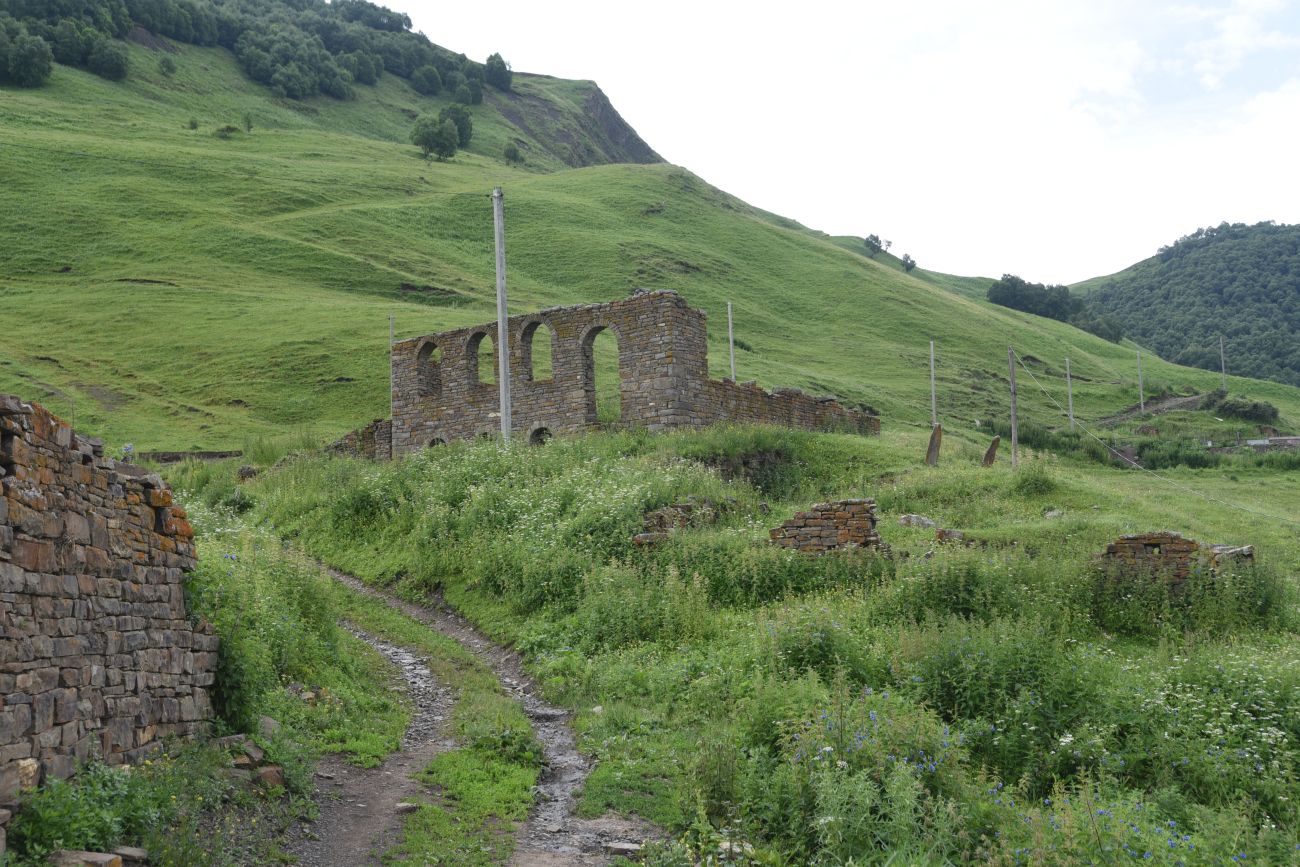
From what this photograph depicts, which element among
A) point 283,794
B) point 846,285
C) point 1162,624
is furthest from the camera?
point 846,285

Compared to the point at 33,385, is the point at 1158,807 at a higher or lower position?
lower

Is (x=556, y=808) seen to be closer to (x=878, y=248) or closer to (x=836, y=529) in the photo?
(x=836, y=529)

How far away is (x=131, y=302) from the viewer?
166ft

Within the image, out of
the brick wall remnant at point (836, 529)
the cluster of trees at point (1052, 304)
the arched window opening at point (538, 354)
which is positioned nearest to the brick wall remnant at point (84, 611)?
the brick wall remnant at point (836, 529)

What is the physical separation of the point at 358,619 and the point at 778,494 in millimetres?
10424

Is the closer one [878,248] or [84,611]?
[84,611]

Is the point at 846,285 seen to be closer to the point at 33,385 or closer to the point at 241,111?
the point at 33,385

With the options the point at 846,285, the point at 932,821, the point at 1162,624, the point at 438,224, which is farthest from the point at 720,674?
the point at 846,285

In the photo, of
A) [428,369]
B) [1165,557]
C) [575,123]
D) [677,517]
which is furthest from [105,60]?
[1165,557]

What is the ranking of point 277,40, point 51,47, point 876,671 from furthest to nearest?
1. point 277,40
2. point 51,47
3. point 876,671

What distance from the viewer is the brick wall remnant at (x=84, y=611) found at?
21.9 ft

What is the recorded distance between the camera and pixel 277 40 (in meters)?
127

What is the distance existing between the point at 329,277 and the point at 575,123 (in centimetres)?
11541

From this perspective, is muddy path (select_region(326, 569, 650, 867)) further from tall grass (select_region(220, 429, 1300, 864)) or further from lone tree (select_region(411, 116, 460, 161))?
lone tree (select_region(411, 116, 460, 161))
